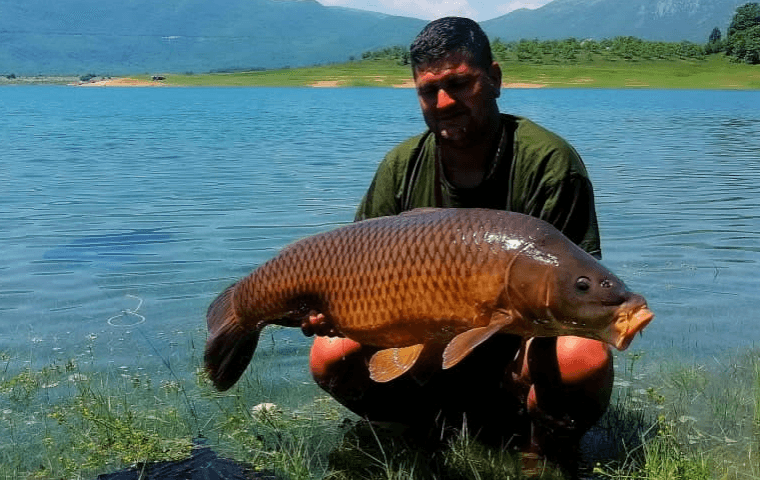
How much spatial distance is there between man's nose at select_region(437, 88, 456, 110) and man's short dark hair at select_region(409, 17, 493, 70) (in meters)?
0.14

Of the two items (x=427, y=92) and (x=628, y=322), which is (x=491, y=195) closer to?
(x=427, y=92)

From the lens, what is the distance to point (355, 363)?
435cm

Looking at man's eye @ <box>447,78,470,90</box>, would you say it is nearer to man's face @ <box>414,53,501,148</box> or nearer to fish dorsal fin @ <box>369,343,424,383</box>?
man's face @ <box>414,53,501,148</box>

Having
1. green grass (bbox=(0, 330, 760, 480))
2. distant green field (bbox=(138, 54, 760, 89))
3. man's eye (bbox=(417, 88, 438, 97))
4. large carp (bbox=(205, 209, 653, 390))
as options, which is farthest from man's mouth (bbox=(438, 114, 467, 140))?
distant green field (bbox=(138, 54, 760, 89))

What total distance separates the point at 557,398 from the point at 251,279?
1357 mm

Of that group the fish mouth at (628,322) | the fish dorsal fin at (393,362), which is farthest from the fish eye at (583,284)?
the fish dorsal fin at (393,362)

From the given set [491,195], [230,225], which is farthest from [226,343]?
[230,225]

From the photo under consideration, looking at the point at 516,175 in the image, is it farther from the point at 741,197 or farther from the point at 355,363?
the point at 741,197

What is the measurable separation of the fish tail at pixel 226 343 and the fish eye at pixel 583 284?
1.42 m

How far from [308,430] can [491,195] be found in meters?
1.48

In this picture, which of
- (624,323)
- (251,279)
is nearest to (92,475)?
(251,279)

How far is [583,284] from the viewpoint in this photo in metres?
3.12

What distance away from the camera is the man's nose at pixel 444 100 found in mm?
3869

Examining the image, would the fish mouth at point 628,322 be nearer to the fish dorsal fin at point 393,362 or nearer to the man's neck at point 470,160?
the fish dorsal fin at point 393,362
